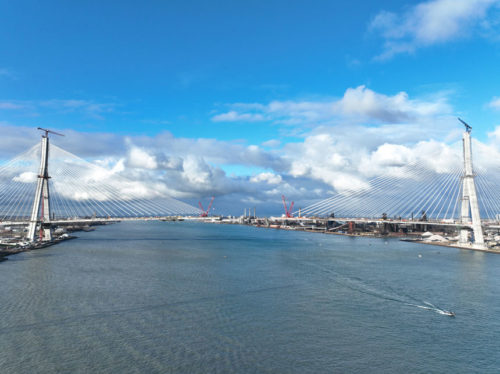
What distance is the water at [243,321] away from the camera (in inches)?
461

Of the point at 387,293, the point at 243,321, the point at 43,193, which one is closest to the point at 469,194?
the point at 387,293

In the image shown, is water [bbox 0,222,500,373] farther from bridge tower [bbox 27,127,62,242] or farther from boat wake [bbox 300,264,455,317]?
bridge tower [bbox 27,127,62,242]

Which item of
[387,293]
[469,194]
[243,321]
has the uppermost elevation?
[469,194]

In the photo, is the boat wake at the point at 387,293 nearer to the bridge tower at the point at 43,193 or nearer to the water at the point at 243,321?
the water at the point at 243,321

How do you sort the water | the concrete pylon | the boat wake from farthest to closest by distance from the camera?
the concrete pylon < the boat wake < the water

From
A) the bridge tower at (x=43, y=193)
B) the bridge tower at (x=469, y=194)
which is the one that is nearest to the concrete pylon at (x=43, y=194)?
the bridge tower at (x=43, y=193)

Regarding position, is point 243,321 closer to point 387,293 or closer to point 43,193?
point 387,293

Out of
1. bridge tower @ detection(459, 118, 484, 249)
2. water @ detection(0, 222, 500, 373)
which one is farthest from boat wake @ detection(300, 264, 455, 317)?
bridge tower @ detection(459, 118, 484, 249)

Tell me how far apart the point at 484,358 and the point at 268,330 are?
7.99m

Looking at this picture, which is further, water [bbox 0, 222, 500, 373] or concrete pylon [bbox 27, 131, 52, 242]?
concrete pylon [bbox 27, 131, 52, 242]

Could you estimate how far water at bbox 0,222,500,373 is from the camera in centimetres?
1172

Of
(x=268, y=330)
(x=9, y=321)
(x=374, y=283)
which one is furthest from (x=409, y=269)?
(x=9, y=321)

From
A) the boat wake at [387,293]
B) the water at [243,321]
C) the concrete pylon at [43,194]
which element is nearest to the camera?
the water at [243,321]

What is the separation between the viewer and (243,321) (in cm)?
1566
